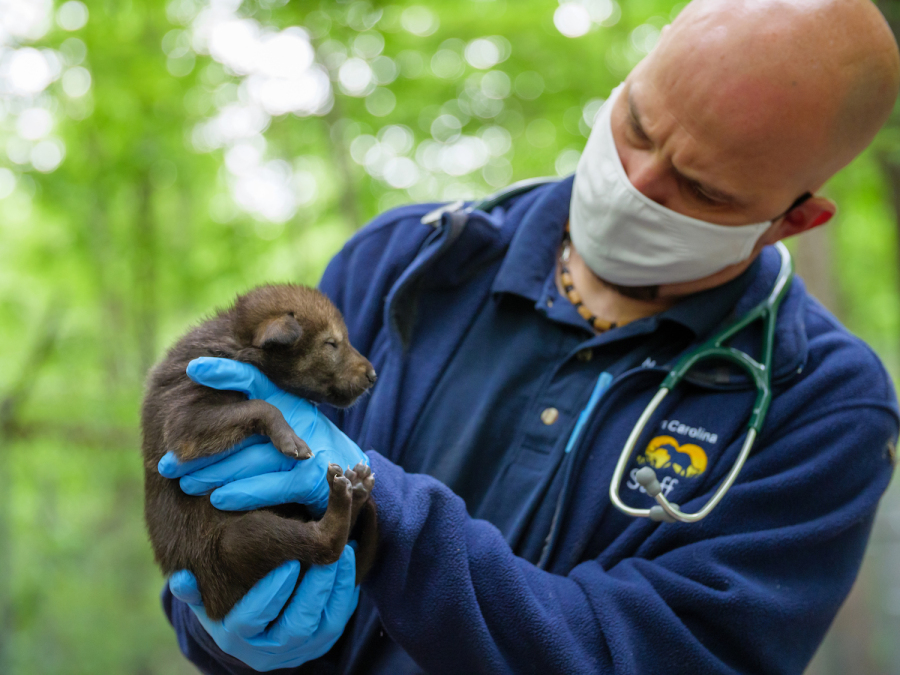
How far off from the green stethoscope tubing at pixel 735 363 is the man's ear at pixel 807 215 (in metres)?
0.18

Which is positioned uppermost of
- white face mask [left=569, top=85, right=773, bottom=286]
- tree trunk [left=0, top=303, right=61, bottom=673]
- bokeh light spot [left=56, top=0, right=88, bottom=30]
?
bokeh light spot [left=56, top=0, right=88, bottom=30]

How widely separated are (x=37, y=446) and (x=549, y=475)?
5.97 metres

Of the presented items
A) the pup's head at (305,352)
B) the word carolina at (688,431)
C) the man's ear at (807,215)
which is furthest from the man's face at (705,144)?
the pup's head at (305,352)

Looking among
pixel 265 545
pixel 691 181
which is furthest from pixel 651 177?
pixel 265 545

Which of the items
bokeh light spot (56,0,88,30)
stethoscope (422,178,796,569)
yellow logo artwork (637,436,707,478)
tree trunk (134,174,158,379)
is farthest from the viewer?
tree trunk (134,174,158,379)

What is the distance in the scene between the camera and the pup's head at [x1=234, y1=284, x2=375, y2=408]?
211cm

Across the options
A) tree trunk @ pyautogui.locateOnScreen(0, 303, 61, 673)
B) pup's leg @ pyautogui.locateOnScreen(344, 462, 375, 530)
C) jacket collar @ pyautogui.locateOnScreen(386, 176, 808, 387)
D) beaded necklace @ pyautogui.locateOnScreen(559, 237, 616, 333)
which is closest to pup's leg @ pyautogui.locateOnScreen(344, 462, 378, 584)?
pup's leg @ pyautogui.locateOnScreen(344, 462, 375, 530)

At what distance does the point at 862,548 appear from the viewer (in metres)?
2.16

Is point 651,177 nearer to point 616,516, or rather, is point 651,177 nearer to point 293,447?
point 616,516

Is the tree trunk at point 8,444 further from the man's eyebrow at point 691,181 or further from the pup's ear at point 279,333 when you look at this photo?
the man's eyebrow at point 691,181

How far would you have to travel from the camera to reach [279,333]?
1969 millimetres

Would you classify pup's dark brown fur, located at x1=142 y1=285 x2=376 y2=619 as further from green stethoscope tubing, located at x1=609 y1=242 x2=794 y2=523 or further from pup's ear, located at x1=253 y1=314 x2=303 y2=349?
green stethoscope tubing, located at x1=609 y1=242 x2=794 y2=523

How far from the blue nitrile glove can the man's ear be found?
6.04 feet

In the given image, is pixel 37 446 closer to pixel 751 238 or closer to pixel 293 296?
pixel 293 296
